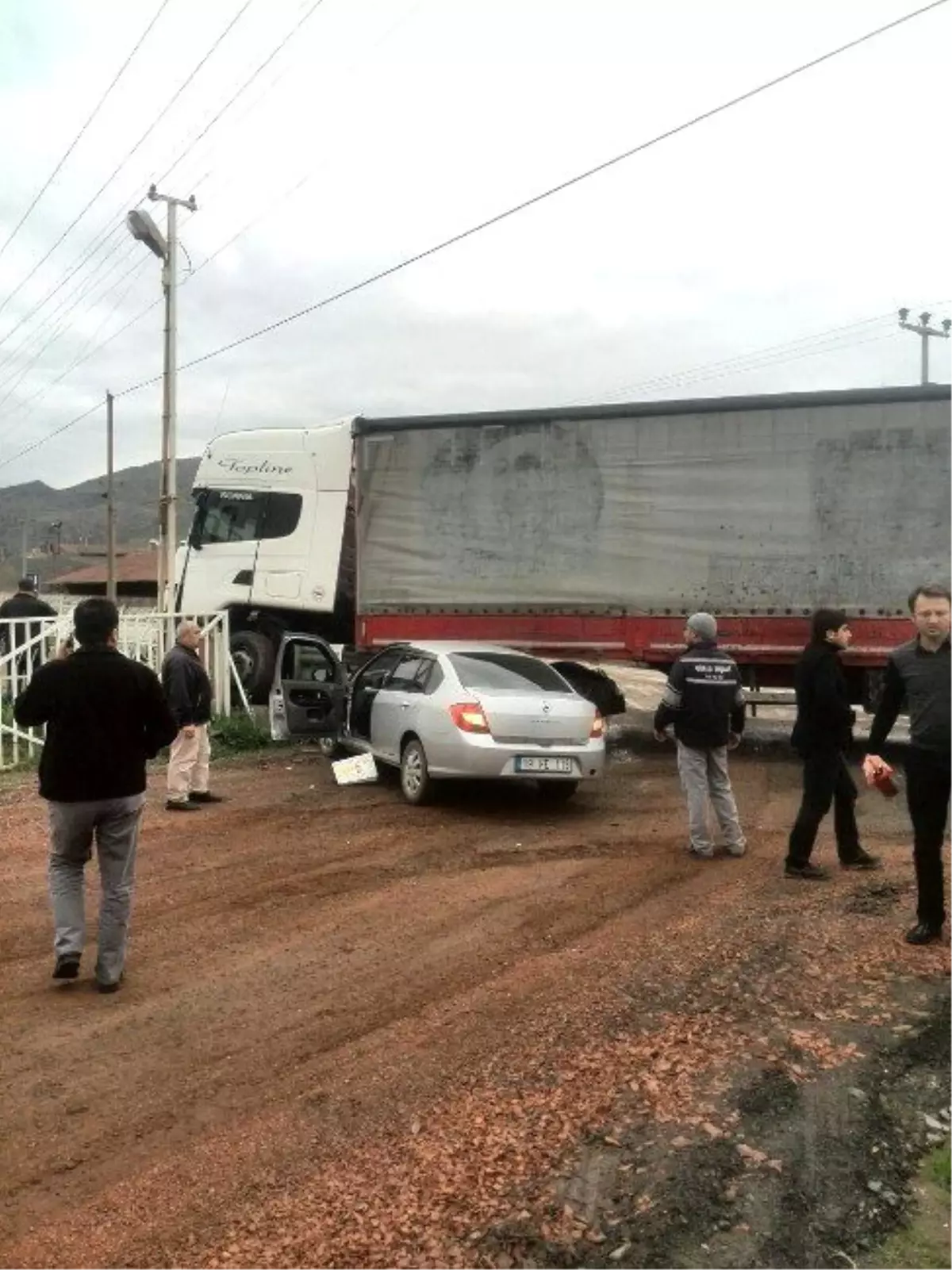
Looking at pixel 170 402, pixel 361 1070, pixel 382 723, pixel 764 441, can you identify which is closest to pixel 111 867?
pixel 361 1070

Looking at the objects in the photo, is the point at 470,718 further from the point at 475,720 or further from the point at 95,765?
the point at 95,765

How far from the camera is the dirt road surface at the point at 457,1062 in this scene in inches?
124

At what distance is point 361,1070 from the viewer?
13.8 ft

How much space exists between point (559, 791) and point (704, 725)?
8.75ft

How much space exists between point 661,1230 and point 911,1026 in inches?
74.2

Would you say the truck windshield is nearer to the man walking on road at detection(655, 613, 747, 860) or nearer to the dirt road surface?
the dirt road surface

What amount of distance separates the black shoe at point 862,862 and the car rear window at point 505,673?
3.06 metres

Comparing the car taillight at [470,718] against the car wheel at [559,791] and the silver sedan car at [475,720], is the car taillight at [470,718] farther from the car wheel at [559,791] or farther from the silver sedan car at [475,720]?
the car wheel at [559,791]

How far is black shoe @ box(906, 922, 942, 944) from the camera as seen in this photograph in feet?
18.3

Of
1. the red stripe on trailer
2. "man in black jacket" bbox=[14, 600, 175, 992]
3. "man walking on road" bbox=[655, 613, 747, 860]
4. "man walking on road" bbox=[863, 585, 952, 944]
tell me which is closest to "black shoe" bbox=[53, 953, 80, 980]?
"man in black jacket" bbox=[14, 600, 175, 992]

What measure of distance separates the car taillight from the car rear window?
0.27 m

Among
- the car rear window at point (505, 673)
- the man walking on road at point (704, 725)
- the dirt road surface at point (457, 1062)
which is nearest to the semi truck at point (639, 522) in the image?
the car rear window at point (505, 673)

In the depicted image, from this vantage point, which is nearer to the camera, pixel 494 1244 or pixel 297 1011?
pixel 494 1244

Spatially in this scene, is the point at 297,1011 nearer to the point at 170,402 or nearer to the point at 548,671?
the point at 548,671
